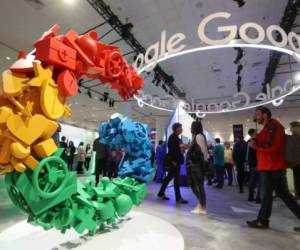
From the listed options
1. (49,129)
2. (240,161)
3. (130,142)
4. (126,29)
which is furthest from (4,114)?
(240,161)

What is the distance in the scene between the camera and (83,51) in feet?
6.68

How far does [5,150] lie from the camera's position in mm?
1651

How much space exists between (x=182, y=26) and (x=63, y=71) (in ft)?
16.9

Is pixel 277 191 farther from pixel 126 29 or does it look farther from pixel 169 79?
pixel 169 79

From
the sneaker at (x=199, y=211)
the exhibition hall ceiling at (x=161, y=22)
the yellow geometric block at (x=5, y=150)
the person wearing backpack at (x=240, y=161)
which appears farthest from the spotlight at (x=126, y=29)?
the yellow geometric block at (x=5, y=150)

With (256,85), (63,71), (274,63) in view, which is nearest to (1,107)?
(63,71)

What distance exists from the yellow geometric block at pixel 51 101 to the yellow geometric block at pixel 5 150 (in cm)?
30

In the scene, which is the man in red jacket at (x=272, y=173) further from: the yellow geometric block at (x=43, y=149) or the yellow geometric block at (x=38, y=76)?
the yellow geometric block at (x=38, y=76)

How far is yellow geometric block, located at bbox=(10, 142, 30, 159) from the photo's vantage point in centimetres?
160

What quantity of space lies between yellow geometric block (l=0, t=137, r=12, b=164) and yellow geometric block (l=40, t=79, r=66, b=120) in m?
0.30

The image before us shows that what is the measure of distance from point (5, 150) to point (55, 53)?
2.42 feet

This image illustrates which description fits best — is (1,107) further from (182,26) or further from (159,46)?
(182,26)

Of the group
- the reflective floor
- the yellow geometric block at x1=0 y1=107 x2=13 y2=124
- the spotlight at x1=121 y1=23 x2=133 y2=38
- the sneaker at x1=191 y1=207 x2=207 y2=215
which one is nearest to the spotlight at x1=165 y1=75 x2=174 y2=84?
the spotlight at x1=121 y1=23 x2=133 y2=38

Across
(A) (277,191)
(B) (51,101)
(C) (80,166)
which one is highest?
(B) (51,101)
